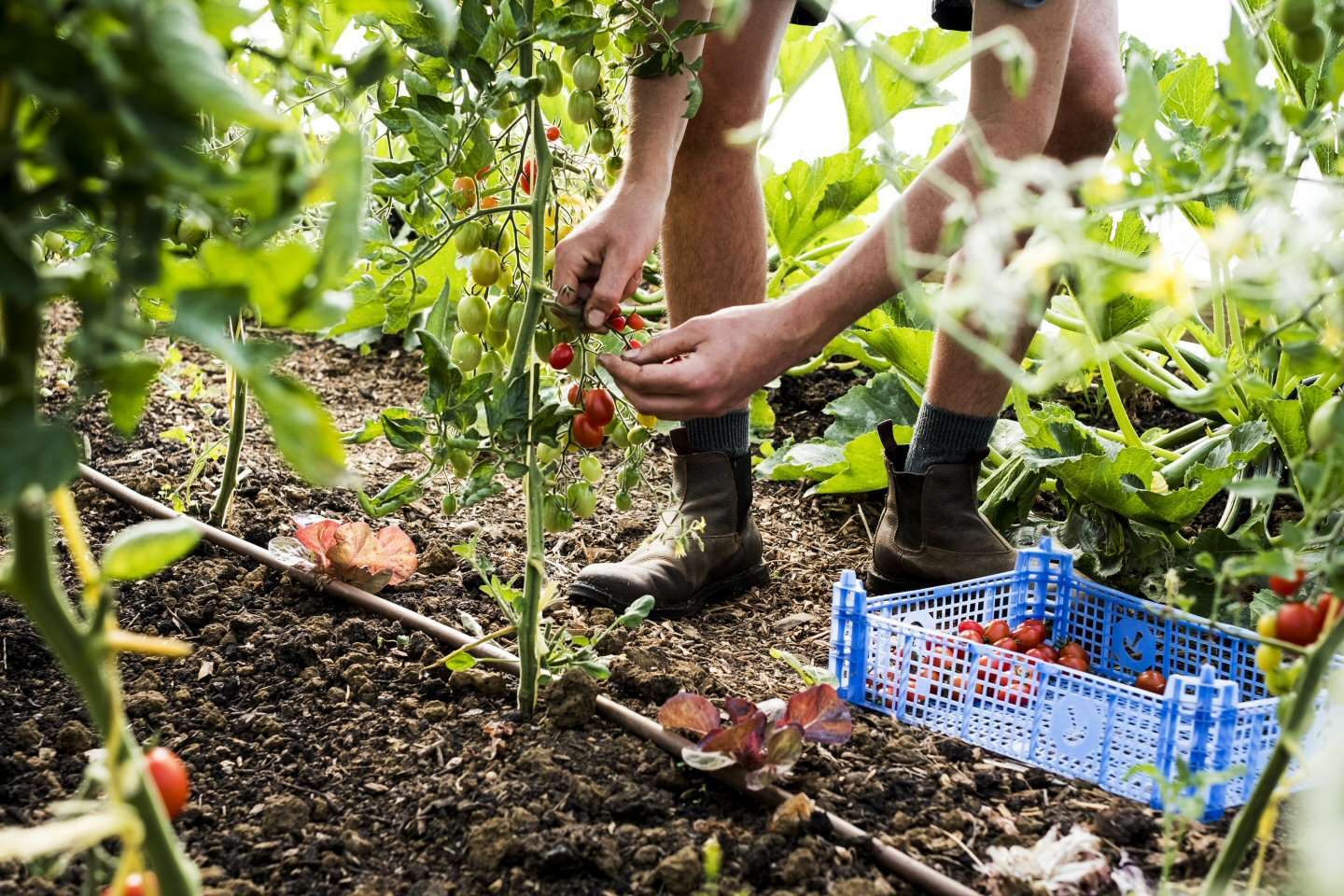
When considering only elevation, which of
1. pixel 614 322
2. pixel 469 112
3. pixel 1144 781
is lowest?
pixel 1144 781

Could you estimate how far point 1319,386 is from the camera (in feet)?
5.67

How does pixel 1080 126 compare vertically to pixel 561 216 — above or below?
above

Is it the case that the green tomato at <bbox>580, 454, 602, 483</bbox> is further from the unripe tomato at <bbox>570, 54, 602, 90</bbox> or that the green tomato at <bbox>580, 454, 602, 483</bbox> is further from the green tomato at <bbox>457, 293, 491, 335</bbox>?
the unripe tomato at <bbox>570, 54, 602, 90</bbox>

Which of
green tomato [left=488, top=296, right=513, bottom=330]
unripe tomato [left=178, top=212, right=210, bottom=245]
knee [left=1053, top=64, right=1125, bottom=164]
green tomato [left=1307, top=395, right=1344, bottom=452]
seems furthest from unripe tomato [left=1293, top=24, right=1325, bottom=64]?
unripe tomato [left=178, top=212, right=210, bottom=245]

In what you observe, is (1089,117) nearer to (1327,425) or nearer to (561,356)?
(561,356)

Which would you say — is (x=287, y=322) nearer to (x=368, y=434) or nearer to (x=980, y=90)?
(x=368, y=434)

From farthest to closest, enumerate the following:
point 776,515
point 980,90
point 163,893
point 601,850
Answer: point 776,515 → point 980,90 → point 601,850 → point 163,893

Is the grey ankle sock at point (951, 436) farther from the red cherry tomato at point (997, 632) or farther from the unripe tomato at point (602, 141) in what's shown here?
the unripe tomato at point (602, 141)

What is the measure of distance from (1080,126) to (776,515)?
0.91 metres

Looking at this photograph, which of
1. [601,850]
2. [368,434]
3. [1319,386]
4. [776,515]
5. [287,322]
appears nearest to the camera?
[287,322]

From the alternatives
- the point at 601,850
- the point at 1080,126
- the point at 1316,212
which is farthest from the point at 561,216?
the point at 1316,212

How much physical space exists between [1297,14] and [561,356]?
78 cm

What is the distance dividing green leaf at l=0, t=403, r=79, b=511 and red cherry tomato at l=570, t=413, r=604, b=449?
2.39 feet

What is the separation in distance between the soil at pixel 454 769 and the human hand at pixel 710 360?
33cm
